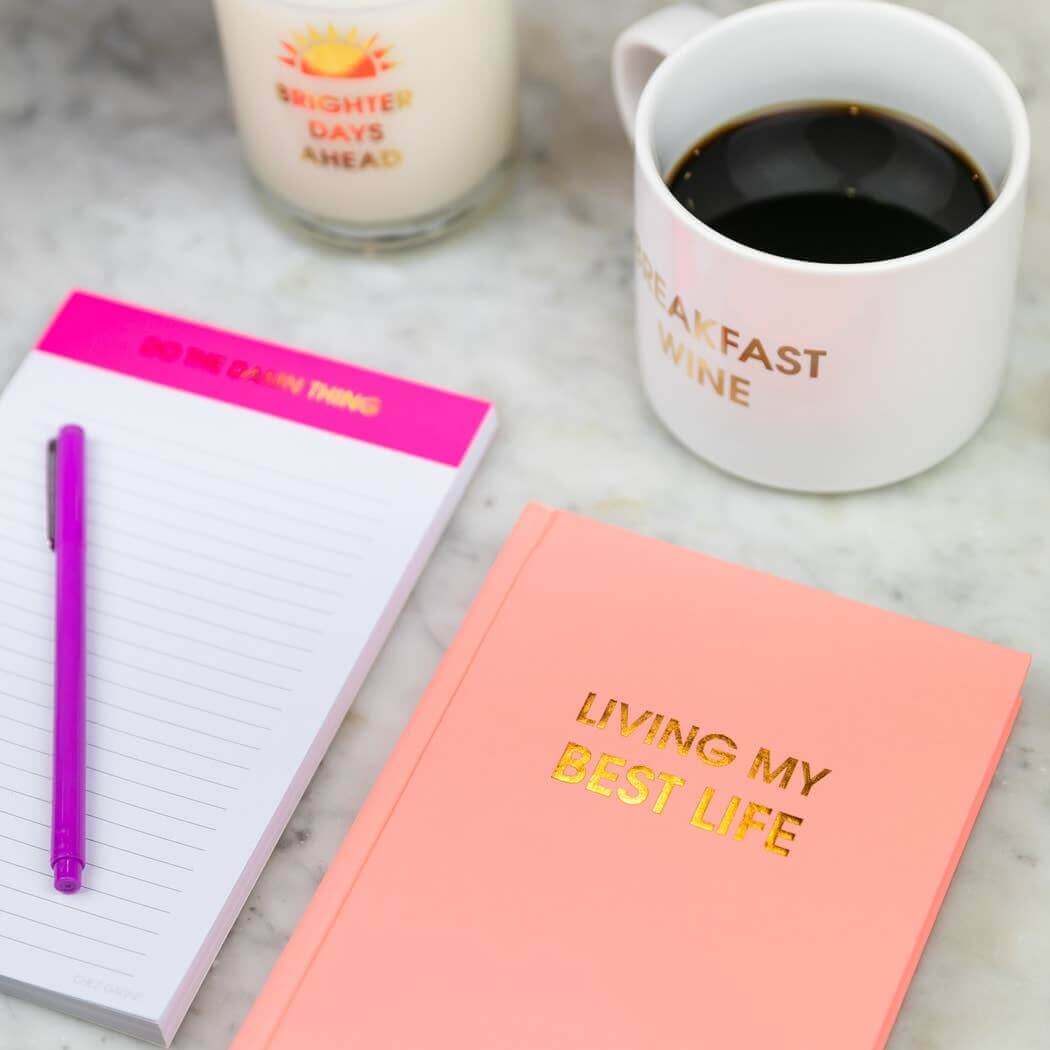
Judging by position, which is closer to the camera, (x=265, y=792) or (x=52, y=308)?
(x=265, y=792)

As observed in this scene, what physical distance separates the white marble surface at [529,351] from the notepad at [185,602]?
0.05 ft

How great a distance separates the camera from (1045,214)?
2.21ft

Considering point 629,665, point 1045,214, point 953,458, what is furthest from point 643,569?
point 1045,214

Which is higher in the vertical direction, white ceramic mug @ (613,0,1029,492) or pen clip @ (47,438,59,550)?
white ceramic mug @ (613,0,1029,492)

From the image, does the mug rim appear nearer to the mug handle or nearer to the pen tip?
the mug handle

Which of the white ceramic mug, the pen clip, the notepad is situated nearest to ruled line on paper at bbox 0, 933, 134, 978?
the notepad

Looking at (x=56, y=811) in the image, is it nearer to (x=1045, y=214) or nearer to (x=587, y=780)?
(x=587, y=780)

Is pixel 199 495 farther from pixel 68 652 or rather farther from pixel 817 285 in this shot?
pixel 817 285

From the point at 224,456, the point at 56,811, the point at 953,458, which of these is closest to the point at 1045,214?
the point at 953,458

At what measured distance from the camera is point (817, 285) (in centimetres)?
52

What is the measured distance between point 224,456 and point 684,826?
237mm

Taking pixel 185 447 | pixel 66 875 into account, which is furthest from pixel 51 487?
pixel 66 875

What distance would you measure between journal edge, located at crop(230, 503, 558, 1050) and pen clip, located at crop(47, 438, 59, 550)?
0.16 metres

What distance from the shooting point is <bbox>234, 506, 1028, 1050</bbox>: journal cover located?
1.61ft
